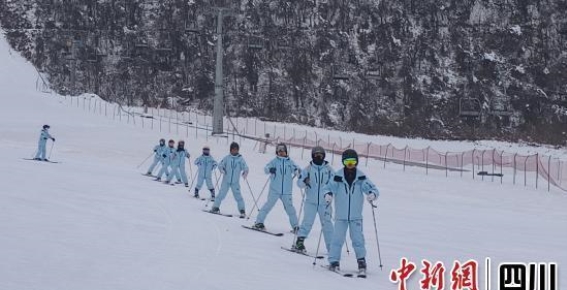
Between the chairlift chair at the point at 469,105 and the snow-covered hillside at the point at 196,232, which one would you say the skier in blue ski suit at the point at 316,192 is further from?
the chairlift chair at the point at 469,105

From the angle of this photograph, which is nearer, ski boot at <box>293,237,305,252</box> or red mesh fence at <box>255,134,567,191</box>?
ski boot at <box>293,237,305,252</box>

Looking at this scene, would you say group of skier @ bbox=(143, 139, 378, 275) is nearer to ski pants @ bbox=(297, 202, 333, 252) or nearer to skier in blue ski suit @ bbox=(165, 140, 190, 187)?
ski pants @ bbox=(297, 202, 333, 252)

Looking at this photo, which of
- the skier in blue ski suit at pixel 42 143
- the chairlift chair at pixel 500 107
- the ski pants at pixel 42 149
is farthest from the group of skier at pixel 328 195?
the chairlift chair at pixel 500 107

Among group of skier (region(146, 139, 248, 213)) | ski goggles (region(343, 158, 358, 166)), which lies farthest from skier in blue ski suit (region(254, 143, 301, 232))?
ski goggles (region(343, 158, 358, 166))

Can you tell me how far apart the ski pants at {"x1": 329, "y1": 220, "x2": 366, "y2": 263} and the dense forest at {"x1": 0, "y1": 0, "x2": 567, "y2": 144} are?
62116 millimetres

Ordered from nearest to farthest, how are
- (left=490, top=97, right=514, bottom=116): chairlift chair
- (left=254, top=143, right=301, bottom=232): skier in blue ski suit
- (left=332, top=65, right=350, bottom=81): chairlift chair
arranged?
(left=254, top=143, right=301, bottom=232): skier in blue ski suit, (left=490, top=97, right=514, bottom=116): chairlift chair, (left=332, top=65, right=350, bottom=81): chairlift chair

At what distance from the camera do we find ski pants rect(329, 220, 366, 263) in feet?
28.2

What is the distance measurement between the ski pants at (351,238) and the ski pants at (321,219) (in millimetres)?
874

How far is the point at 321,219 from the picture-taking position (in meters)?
9.84

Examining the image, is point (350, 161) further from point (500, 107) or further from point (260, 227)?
point (500, 107)

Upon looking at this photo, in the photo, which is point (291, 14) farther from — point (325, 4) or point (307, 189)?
point (307, 189)

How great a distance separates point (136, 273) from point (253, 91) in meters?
68.8

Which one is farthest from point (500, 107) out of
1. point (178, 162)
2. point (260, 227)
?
point (260, 227)

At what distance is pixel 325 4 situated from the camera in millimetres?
78562
